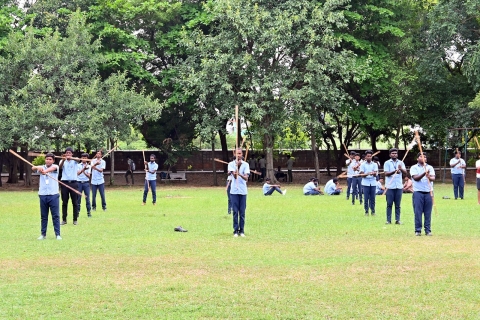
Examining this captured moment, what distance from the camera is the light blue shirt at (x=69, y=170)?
1873cm

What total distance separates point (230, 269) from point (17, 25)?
1334 inches

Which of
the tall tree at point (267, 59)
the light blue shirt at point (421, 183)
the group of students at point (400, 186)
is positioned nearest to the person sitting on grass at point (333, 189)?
the group of students at point (400, 186)

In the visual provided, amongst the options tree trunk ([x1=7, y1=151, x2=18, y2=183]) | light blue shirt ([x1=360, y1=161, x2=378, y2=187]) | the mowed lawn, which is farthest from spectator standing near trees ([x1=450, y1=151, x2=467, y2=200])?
tree trunk ([x1=7, y1=151, x2=18, y2=183])

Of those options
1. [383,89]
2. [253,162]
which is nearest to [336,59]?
[383,89]

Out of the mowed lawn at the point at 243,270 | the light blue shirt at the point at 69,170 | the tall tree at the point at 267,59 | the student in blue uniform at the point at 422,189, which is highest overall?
the tall tree at the point at 267,59

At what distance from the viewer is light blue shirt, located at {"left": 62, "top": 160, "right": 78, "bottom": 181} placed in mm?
18734

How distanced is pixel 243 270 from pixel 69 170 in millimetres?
8923

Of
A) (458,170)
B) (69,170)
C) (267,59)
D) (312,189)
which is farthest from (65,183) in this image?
(267,59)

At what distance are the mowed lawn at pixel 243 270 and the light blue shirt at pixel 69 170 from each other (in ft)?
4.29

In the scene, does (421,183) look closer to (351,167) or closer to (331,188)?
(351,167)

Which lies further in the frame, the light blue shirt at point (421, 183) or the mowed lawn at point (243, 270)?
the light blue shirt at point (421, 183)

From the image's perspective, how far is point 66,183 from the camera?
18844 mm

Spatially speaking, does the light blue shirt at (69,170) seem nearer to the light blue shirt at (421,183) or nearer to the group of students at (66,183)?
the group of students at (66,183)

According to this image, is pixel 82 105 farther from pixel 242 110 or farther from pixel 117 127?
pixel 242 110
